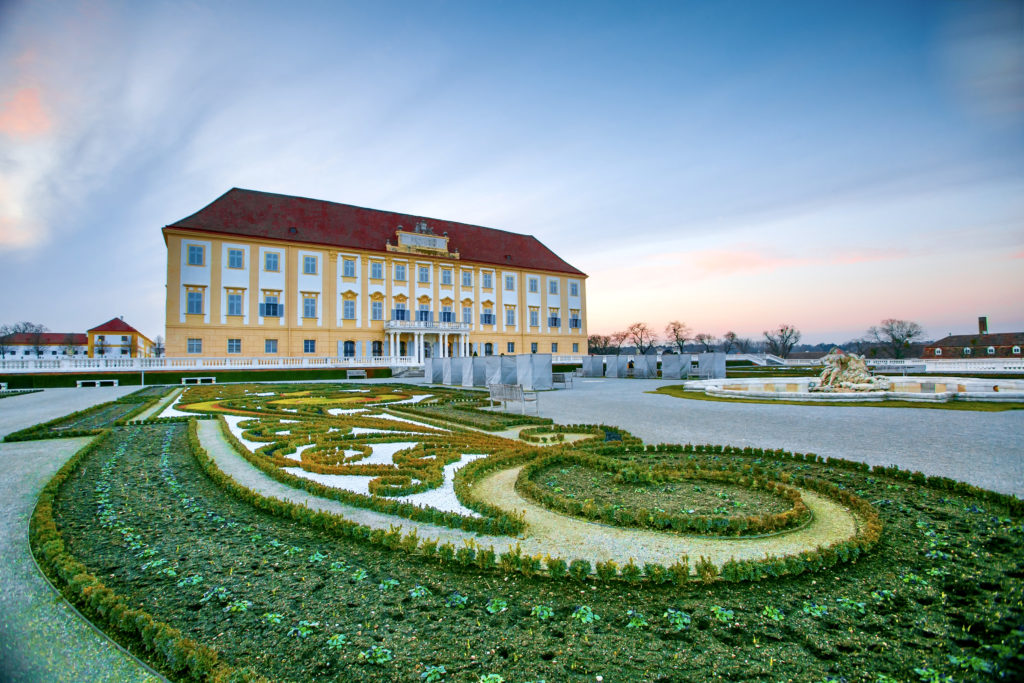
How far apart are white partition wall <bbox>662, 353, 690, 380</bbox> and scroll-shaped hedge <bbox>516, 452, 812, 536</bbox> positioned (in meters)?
28.5

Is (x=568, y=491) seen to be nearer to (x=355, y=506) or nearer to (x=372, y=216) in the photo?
(x=355, y=506)

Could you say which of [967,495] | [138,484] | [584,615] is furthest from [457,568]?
[967,495]

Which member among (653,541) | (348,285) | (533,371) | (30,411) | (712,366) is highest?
(348,285)

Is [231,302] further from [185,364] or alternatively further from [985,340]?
[985,340]

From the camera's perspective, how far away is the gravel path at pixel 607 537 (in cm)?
445

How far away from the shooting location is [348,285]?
4534 centimetres

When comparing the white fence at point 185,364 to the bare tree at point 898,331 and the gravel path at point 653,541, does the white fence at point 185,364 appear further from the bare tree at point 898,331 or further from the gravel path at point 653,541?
the bare tree at point 898,331

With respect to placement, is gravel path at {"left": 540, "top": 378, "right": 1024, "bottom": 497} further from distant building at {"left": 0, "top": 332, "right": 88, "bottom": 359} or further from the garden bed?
distant building at {"left": 0, "top": 332, "right": 88, "bottom": 359}

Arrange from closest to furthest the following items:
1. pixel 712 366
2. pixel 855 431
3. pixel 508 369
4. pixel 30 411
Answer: pixel 855 431
pixel 30 411
pixel 508 369
pixel 712 366

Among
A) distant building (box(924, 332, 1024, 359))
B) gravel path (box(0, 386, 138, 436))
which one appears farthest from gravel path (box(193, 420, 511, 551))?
distant building (box(924, 332, 1024, 359))

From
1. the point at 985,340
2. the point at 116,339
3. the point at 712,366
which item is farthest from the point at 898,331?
the point at 116,339

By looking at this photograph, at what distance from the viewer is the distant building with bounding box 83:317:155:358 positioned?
83062mm

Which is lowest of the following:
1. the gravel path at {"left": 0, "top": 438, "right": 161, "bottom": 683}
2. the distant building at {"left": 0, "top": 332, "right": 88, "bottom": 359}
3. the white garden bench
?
the gravel path at {"left": 0, "top": 438, "right": 161, "bottom": 683}

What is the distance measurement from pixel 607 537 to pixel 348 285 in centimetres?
4415
